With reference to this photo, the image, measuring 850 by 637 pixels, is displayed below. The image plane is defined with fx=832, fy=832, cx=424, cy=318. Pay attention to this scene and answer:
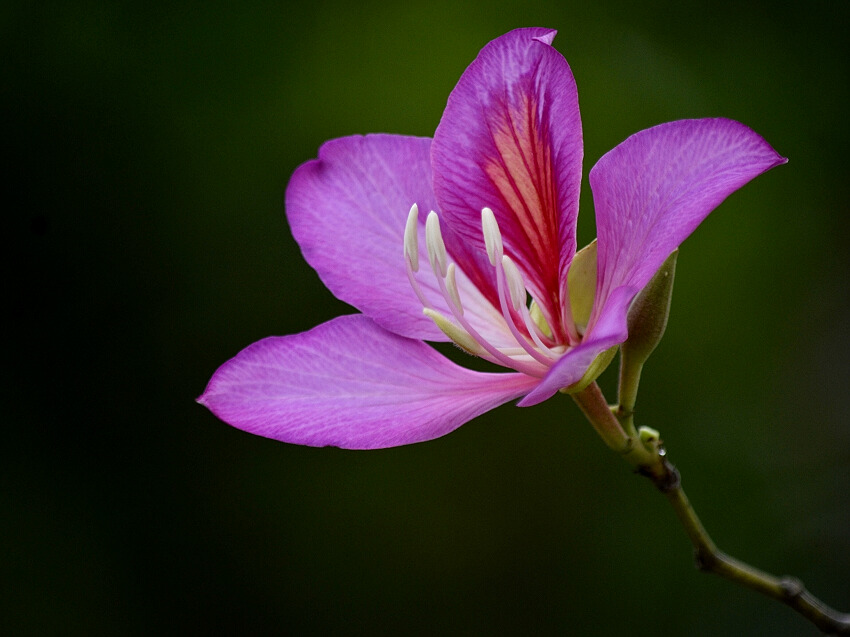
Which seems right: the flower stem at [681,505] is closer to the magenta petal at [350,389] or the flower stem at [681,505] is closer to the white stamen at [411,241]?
the magenta petal at [350,389]

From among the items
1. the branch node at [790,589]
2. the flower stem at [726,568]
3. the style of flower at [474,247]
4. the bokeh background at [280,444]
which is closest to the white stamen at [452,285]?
the style of flower at [474,247]

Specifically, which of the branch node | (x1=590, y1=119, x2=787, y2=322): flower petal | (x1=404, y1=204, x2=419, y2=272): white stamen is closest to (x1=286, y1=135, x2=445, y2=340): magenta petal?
(x1=404, y1=204, x2=419, y2=272): white stamen

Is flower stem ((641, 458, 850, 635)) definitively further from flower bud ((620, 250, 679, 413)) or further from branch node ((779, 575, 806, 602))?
flower bud ((620, 250, 679, 413))

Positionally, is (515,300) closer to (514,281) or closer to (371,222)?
(514,281)

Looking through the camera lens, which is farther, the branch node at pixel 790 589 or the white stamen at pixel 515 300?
the branch node at pixel 790 589

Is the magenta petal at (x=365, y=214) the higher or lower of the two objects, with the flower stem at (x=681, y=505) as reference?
higher

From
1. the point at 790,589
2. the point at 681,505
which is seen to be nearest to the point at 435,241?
the point at 681,505

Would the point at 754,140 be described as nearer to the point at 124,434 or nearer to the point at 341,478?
the point at 341,478
